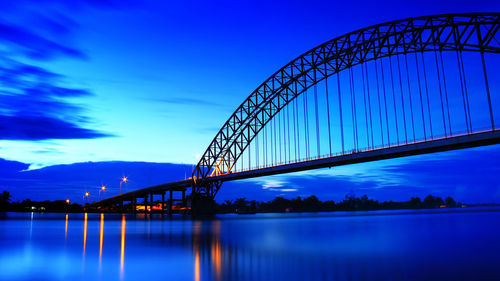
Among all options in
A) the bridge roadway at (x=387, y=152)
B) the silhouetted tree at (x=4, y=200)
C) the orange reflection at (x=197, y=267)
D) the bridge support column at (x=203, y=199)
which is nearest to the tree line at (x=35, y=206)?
the silhouetted tree at (x=4, y=200)

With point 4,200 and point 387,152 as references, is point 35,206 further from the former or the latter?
point 387,152

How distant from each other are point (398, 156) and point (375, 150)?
7.26ft

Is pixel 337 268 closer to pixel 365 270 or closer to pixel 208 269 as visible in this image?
pixel 365 270

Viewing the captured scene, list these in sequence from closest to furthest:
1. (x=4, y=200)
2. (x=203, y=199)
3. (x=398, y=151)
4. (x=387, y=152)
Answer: (x=398, y=151)
(x=387, y=152)
(x=203, y=199)
(x=4, y=200)

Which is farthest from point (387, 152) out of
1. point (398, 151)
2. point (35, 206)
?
point (35, 206)

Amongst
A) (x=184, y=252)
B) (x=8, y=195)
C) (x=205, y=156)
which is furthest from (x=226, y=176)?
(x=8, y=195)

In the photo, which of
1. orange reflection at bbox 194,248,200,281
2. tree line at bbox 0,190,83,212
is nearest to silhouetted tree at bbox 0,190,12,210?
tree line at bbox 0,190,83,212

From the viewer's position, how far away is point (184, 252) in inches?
498

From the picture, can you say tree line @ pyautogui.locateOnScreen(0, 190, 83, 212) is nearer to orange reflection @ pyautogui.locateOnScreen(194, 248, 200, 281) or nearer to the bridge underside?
the bridge underside

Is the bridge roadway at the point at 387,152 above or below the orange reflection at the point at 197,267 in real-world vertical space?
above

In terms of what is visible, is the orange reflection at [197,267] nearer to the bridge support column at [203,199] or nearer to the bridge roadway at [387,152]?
the bridge roadway at [387,152]

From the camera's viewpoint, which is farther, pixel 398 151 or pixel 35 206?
pixel 35 206

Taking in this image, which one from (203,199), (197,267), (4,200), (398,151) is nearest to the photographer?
(197,267)

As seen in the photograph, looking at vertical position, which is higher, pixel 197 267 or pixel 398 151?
pixel 398 151
